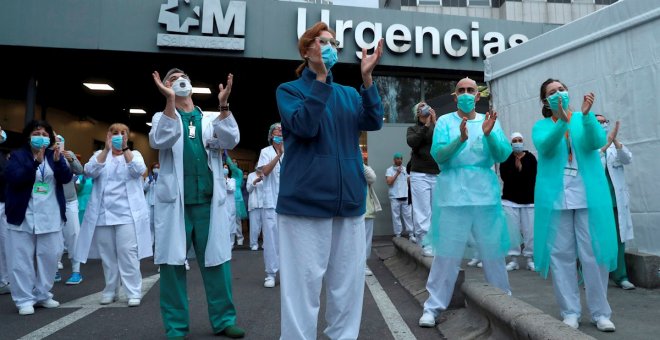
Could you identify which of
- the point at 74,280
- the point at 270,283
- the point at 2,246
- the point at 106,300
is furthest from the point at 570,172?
the point at 2,246

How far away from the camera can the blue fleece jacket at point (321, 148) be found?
256cm

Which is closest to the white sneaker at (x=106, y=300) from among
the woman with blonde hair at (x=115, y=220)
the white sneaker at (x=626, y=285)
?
the woman with blonde hair at (x=115, y=220)

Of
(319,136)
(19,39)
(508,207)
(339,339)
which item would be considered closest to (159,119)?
(319,136)

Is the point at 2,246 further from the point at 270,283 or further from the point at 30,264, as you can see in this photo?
the point at 270,283

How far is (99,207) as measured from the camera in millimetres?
5758

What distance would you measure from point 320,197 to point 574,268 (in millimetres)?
2405

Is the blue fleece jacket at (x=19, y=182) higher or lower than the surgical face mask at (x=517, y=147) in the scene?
lower

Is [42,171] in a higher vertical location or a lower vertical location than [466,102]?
lower

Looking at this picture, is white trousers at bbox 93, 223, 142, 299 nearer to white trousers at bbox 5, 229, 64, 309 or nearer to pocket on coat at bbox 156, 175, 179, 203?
white trousers at bbox 5, 229, 64, 309

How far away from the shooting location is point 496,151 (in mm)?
4098

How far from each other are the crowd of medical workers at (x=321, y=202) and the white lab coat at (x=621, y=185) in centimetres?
2

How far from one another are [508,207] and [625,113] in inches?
91.5

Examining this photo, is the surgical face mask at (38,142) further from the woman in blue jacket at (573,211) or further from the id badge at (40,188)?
the woman in blue jacket at (573,211)

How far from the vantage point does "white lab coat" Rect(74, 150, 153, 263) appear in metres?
5.79
